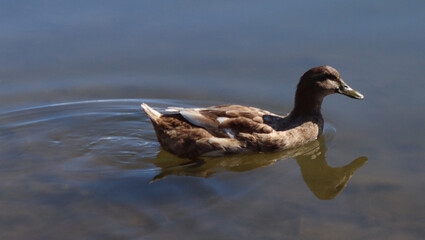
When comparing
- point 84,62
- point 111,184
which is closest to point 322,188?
point 111,184

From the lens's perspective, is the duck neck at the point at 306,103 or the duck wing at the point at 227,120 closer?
the duck wing at the point at 227,120

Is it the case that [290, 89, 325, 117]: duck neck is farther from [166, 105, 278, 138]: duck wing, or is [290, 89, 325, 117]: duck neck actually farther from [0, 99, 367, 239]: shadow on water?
[166, 105, 278, 138]: duck wing

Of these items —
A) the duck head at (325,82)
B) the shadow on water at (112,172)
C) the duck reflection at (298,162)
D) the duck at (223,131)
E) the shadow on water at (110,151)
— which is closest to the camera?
the shadow on water at (112,172)

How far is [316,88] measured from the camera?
926cm

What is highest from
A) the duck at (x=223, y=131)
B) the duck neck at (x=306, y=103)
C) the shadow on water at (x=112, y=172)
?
the duck neck at (x=306, y=103)

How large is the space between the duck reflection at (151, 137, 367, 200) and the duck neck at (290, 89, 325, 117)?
542 millimetres

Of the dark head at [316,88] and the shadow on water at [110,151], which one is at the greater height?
the dark head at [316,88]

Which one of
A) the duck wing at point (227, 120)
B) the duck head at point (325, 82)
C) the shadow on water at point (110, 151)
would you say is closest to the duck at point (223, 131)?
the duck wing at point (227, 120)

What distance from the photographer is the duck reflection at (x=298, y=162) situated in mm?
7935

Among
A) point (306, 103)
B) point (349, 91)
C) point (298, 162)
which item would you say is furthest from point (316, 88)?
point (298, 162)

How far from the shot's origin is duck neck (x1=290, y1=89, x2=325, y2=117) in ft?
30.4

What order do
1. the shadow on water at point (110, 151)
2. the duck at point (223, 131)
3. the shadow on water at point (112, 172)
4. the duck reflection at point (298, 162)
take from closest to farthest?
the shadow on water at point (112, 172), the duck reflection at point (298, 162), the shadow on water at point (110, 151), the duck at point (223, 131)

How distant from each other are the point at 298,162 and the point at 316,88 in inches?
49.0

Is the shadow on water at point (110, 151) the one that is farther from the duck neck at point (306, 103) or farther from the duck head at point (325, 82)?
the duck head at point (325, 82)
